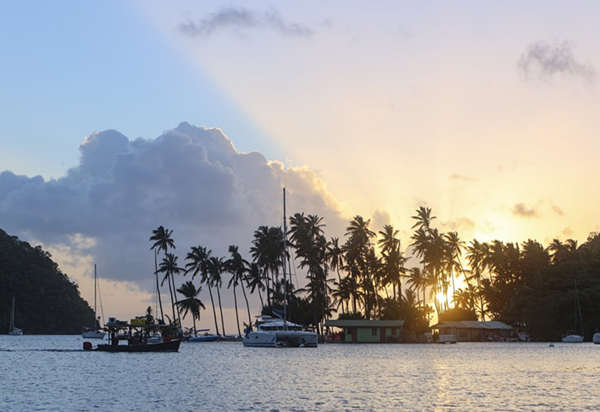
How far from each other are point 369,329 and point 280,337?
27.6 m

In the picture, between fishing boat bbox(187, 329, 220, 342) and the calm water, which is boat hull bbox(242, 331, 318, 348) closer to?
the calm water

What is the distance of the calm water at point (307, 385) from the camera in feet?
125

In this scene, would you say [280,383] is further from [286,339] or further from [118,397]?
[286,339]

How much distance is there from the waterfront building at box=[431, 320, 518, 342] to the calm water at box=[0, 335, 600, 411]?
63.4 meters

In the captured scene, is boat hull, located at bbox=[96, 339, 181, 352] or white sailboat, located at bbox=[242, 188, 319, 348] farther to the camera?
white sailboat, located at bbox=[242, 188, 319, 348]

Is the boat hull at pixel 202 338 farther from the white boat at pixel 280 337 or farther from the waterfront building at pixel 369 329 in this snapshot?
the white boat at pixel 280 337

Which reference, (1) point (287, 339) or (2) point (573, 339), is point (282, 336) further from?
(2) point (573, 339)

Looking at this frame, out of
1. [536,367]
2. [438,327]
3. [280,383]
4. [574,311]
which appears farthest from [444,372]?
[438,327]

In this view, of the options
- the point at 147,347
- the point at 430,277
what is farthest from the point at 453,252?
the point at 147,347

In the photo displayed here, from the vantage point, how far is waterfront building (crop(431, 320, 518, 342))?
13500 cm

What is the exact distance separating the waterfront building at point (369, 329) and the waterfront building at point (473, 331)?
10941mm

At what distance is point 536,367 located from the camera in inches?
2470

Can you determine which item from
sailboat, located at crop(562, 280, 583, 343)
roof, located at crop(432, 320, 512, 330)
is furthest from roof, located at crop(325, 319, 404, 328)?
sailboat, located at crop(562, 280, 583, 343)

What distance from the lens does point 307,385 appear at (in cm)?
4759
